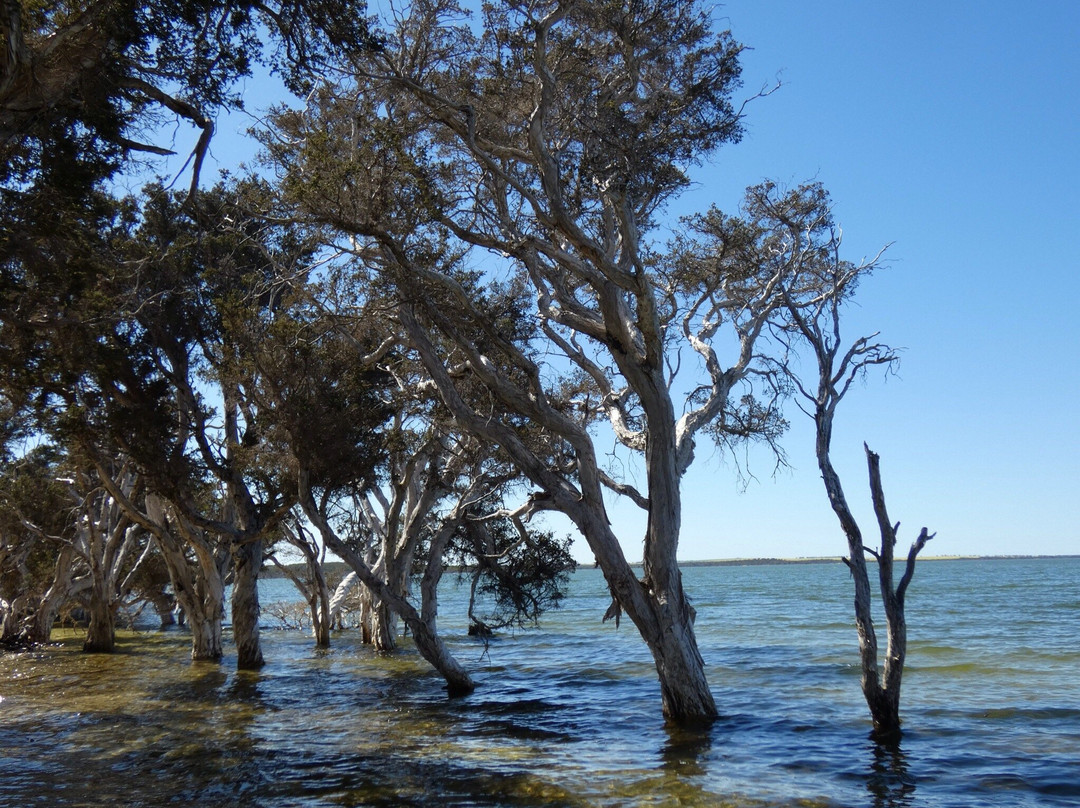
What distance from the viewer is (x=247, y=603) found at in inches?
707

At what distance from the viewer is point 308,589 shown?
91.0 feet

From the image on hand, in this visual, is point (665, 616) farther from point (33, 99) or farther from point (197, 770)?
point (33, 99)

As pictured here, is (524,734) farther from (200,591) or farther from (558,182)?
(200,591)

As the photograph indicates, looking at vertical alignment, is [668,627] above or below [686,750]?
above

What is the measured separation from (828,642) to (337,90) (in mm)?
20518

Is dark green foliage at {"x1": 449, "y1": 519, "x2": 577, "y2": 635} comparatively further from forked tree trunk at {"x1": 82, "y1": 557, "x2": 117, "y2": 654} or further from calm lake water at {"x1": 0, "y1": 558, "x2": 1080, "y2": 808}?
forked tree trunk at {"x1": 82, "y1": 557, "x2": 117, "y2": 654}

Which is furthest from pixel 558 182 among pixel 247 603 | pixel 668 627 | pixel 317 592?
pixel 317 592

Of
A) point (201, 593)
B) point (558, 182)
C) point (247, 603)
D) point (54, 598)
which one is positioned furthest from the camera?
point (54, 598)

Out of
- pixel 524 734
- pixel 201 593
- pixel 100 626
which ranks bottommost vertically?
pixel 524 734

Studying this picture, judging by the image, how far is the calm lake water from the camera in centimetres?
844

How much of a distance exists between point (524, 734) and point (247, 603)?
345 inches

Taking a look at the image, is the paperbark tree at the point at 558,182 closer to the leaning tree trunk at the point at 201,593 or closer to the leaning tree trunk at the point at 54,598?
the leaning tree trunk at the point at 201,593

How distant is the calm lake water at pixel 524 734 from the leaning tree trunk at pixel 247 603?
0.62 meters

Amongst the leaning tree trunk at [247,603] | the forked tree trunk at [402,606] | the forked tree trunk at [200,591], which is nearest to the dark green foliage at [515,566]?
the forked tree trunk at [402,606]
